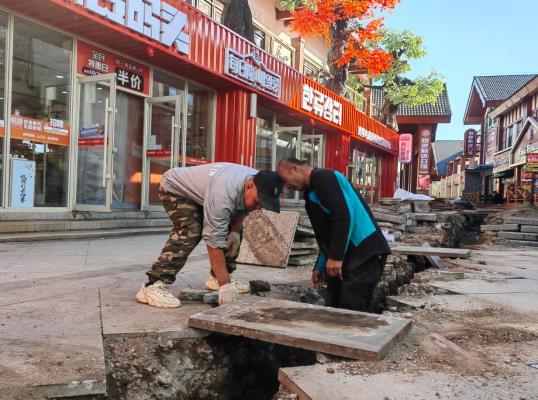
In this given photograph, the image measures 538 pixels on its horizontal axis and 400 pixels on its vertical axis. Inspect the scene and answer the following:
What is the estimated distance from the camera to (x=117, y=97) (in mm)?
8516

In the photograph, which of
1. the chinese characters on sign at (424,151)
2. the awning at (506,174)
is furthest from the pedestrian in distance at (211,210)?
the chinese characters on sign at (424,151)

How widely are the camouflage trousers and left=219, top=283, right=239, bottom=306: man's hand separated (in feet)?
1.33

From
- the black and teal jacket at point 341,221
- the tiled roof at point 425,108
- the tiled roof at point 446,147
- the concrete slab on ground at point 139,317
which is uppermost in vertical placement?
the tiled roof at point 446,147

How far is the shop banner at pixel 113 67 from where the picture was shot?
778cm

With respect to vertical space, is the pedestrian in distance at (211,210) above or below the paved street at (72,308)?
above

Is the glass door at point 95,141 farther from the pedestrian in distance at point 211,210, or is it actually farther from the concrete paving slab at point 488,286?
the concrete paving slab at point 488,286

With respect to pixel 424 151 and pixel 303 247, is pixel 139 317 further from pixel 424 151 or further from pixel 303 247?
pixel 424 151

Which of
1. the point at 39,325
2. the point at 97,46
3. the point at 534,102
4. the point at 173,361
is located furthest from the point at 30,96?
the point at 534,102

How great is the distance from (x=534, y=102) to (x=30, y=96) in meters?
25.0

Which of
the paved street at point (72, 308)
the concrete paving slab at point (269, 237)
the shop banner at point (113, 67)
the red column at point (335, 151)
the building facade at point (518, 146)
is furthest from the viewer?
the building facade at point (518, 146)

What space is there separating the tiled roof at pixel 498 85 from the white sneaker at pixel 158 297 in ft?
114

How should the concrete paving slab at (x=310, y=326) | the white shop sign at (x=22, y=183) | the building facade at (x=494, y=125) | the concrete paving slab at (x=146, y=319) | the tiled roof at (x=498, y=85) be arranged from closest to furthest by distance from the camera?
the concrete paving slab at (x=310, y=326), the concrete paving slab at (x=146, y=319), the white shop sign at (x=22, y=183), the building facade at (x=494, y=125), the tiled roof at (x=498, y=85)

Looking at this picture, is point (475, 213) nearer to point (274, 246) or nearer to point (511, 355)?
point (274, 246)

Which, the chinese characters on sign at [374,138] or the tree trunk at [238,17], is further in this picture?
the chinese characters on sign at [374,138]
